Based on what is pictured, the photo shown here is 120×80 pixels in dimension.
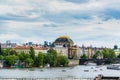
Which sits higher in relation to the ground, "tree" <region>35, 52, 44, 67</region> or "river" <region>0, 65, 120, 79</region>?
"tree" <region>35, 52, 44, 67</region>

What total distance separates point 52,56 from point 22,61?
13987mm

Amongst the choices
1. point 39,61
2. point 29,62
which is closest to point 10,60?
point 29,62

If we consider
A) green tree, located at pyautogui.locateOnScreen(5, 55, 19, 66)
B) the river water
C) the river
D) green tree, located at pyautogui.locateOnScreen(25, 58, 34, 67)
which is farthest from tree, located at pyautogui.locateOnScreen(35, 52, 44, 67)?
the river water

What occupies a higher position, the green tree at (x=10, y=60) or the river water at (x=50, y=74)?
the green tree at (x=10, y=60)

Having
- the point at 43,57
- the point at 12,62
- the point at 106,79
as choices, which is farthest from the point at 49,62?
the point at 106,79

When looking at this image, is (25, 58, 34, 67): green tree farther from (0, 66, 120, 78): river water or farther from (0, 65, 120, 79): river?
(0, 66, 120, 78): river water

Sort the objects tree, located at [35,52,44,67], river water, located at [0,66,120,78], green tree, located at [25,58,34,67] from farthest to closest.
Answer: tree, located at [35,52,44,67]
green tree, located at [25,58,34,67]
river water, located at [0,66,120,78]

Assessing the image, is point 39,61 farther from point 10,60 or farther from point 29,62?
point 10,60

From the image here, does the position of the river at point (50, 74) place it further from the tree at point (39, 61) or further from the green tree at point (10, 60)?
the tree at point (39, 61)

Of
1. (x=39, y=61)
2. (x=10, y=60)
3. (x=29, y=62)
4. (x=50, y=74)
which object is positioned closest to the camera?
(x=50, y=74)

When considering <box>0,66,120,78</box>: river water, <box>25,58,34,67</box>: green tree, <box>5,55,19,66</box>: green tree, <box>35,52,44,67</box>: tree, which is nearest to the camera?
<box>0,66,120,78</box>: river water

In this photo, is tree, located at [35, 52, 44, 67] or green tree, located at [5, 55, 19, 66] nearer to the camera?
green tree, located at [5, 55, 19, 66]

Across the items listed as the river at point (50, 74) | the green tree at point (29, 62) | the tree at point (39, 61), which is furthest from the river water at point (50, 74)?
the tree at point (39, 61)

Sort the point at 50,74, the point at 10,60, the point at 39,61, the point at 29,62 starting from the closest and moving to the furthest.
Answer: the point at 50,74, the point at 10,60, the point at 29,62, the point at 39,61
